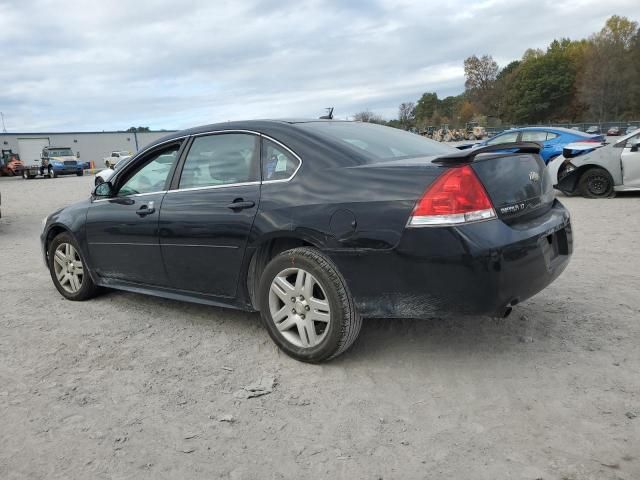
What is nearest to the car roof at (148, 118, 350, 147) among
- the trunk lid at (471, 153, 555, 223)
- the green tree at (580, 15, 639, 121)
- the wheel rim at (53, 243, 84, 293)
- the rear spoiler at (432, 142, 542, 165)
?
the rear spoiler at (432, 142, 542, 165)

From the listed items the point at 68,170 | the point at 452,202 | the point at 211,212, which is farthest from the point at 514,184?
the point at 68,170

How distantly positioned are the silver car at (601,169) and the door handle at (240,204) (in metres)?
9.03

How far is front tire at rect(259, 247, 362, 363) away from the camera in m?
3.24

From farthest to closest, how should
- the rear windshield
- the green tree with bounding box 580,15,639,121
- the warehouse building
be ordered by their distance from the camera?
the green tree with bounding box 580,15,639,121 → the warehouse building → the rear windshield

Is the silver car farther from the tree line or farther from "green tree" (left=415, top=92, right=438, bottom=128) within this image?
"green tree" (left=415, top=92, right=438, bottom=128)

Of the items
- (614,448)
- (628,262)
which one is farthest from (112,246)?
(628,262)

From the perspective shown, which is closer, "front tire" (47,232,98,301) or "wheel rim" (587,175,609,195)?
"front tire" (47,232,98,301)

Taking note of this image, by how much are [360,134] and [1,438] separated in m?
2.82

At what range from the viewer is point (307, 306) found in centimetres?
339

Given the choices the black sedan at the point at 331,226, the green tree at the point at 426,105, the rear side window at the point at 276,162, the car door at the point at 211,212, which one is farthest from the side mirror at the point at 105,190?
the green tree at the point at 426,105

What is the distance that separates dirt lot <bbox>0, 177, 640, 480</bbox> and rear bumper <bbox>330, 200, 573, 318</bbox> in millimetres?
486

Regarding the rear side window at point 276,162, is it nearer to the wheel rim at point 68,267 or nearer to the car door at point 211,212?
the car door at point 211,212

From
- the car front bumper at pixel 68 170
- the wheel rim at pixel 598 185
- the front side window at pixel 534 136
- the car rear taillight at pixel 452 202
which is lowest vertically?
the wheel rim at pixel 598 185

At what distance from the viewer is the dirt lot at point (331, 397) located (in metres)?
2.48
